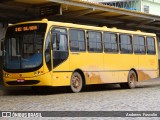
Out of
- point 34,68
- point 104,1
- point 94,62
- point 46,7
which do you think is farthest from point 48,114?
point 104,1

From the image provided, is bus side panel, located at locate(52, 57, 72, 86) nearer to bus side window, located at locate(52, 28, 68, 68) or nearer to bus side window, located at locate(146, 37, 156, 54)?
bus side window, located at locate(52, 28, 68, 68)

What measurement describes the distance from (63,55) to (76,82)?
1457 mm

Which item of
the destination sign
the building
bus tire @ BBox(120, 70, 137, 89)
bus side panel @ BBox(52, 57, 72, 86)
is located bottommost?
bus tire @ BBox(120, 70, 137, 89)

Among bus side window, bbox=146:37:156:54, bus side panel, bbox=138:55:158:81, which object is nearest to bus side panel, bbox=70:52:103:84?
bus side panel, bbox=138:55:158:81

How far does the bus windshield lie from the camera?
1867 centimetres

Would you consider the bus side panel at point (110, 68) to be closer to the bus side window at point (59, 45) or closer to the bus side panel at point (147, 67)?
the bus side panel at point (147, 67)

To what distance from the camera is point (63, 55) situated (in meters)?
19.4

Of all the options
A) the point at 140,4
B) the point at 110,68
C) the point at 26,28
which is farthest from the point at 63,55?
the point at 140,4

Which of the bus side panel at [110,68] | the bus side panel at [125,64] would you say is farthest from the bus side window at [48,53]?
the bus side panel at [125,64]

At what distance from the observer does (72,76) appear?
1998 cm

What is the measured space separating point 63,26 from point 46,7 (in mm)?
4244

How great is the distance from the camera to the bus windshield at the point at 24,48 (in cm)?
1867

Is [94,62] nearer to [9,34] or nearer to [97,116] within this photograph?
[9,34]

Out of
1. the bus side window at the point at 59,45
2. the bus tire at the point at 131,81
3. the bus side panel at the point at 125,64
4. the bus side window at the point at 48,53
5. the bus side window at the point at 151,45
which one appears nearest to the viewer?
the bus side window at the point at 48,53
